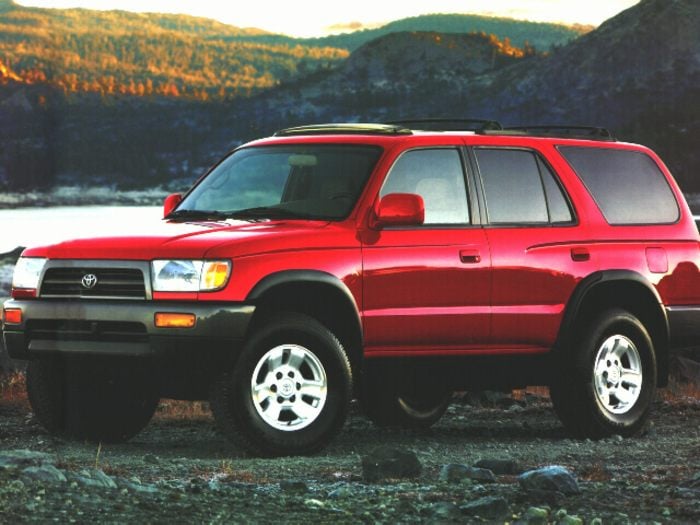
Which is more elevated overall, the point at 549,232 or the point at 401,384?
the point at 549,232

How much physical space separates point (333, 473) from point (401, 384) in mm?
1461

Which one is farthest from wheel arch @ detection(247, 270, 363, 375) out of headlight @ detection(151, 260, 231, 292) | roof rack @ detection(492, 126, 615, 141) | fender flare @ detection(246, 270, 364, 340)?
roof rack @ detection(492, 126, 615, 141)

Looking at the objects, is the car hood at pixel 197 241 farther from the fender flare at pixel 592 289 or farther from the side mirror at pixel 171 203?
the fender flare at pixel 592 289

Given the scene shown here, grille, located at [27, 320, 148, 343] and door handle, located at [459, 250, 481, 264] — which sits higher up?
door handle, located at [459, 250, 481, 264]

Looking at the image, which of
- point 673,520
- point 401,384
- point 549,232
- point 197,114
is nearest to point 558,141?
point 549,232

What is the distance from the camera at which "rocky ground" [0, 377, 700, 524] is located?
7.05 meters

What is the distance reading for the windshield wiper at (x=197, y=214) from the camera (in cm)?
995

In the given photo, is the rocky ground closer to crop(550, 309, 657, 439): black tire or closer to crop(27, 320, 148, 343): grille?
crop(550, 309, 657, 439): black tire

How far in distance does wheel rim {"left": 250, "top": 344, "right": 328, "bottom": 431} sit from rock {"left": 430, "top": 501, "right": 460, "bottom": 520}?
2057 millimetres

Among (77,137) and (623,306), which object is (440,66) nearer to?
(77,137)

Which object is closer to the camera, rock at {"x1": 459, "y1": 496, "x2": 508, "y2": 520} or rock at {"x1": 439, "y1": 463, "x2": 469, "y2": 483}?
rock at {"x1": 459, "y1": 496, "x2": 508, "y2": 520}

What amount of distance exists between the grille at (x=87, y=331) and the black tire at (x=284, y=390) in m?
0.56

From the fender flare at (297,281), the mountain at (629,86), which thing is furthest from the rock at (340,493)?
the mountain at (629,86)

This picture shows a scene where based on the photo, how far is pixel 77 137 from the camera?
14000cm
